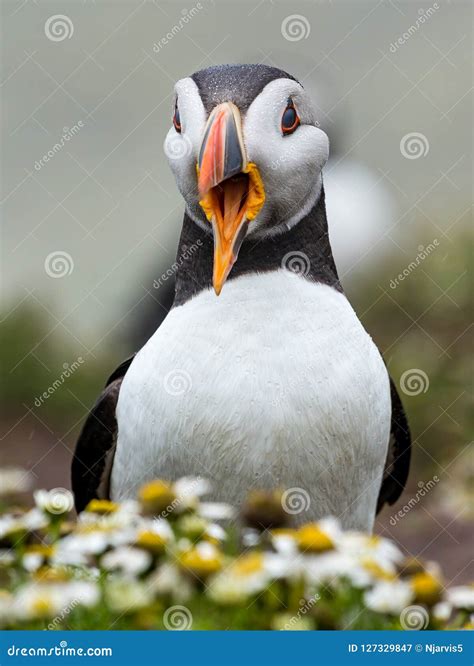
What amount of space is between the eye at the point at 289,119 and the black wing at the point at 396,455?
1.36 meters

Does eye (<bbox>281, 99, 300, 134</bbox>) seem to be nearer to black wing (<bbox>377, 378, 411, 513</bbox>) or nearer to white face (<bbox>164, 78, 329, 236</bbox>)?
white face (<bbox>164, 78, 329, 236</bbox>)

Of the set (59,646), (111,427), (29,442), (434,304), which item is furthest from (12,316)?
(59,646)

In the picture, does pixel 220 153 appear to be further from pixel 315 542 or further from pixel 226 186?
pixel 315 542

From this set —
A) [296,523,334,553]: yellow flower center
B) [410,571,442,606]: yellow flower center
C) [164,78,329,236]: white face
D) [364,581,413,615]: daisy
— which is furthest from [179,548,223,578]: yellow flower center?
[164,78,329,236]: white face

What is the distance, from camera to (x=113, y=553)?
3230 millimetres

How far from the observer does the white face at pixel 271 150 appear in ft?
14.1

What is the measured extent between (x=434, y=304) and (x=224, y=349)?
20.7ft

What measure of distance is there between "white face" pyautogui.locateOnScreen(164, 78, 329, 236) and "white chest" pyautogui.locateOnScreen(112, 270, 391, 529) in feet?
1.03

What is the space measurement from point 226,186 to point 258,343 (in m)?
0.64

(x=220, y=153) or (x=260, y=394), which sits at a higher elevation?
(x=220, y=153)

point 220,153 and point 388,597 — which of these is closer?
point 388,597

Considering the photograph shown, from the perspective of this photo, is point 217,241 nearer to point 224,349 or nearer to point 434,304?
point 224,349

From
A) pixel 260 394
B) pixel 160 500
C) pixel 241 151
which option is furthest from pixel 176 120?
pixel 160 500

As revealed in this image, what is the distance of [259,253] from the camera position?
15.2 feet
